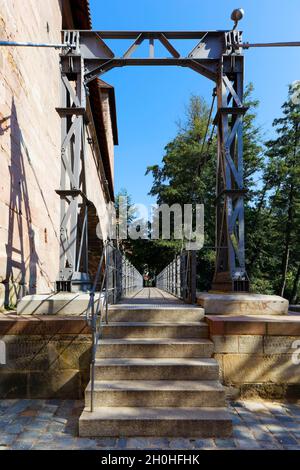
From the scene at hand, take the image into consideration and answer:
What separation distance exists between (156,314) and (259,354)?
128cm

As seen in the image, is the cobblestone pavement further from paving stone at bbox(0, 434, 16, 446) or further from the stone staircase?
the stone staircase

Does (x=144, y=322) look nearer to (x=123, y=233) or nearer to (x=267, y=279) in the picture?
(x=267, y=279)

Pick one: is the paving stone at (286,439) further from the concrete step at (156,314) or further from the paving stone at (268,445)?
the concrete step at (156,314)

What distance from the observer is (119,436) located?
2.64 metres

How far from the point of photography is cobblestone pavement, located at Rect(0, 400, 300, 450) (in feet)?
8.23

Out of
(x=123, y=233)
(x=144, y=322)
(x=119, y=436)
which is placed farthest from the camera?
(x=123, y=233)

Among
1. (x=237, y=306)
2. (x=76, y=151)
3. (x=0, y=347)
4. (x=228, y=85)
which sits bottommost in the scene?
(x=0, y=347)

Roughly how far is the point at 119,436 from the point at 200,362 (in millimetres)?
1087

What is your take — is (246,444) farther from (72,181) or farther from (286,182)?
(286,182)

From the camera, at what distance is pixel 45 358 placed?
3.56 meters

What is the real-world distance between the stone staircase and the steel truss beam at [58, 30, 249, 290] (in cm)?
133

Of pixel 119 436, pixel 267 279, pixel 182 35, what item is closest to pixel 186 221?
pixel 267 279

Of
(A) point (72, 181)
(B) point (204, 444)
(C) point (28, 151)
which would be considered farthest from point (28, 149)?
(B) point (204, 444)

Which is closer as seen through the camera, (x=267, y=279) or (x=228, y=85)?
(x=228, y=85)
